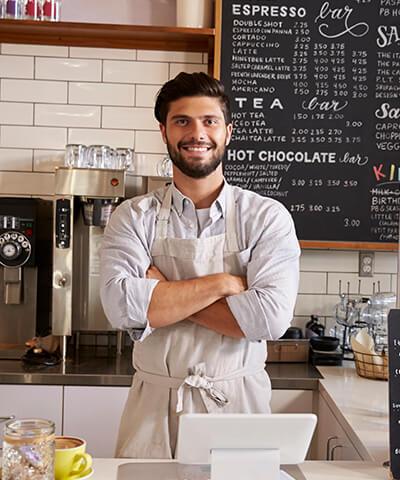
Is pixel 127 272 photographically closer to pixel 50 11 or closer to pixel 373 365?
pixel 373 365

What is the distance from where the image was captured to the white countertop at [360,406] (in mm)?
1988

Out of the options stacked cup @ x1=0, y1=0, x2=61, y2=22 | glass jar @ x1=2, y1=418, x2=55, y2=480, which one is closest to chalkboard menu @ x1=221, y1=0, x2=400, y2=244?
stacked cup @ x1=0, y1=0, x2=61, y2=22

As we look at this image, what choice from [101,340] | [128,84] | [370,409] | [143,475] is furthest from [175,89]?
[101,340]

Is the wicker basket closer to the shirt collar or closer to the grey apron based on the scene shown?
the grey apron

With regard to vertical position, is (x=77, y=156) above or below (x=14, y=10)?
below

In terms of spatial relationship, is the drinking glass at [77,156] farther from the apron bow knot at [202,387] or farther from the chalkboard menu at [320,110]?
the apron bow knot at [202,387]

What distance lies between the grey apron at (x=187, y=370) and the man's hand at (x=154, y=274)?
0.02 meters

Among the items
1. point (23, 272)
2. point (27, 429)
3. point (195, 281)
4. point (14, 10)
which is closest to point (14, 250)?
point (23, 272)

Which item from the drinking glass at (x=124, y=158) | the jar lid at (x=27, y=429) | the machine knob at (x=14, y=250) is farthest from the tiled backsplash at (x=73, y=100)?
the jar lid at (x=27, y=429)

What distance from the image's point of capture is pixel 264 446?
141 centimetres

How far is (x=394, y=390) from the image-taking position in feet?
5.34

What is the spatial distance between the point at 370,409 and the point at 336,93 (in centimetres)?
155

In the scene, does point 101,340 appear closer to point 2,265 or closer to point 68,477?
point 2,265

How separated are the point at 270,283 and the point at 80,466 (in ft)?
2.33
